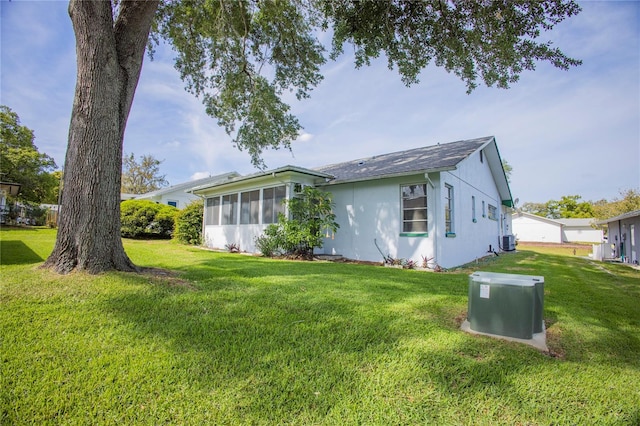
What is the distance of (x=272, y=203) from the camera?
1145cm

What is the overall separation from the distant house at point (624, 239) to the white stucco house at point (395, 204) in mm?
5462

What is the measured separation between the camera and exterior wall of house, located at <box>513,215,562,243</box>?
40.2m

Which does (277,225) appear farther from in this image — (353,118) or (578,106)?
(578,106)

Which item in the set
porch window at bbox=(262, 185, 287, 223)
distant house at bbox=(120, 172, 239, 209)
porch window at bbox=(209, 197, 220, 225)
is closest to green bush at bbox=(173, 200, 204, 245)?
porch window at bbox=(209, 197, 220, 225)

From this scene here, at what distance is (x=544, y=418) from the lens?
1.90 metres

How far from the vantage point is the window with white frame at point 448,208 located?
933 cm

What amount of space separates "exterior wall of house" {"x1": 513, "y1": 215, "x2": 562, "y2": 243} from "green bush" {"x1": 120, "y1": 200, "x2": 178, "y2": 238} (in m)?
41.1

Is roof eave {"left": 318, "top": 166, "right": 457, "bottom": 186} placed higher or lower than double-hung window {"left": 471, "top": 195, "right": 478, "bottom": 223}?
higher

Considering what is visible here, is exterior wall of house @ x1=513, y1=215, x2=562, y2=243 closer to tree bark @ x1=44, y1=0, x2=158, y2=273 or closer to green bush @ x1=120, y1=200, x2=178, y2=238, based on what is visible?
green bush @ x1=120, y1=200, x2=178, y2=238

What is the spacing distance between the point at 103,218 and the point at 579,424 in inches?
216

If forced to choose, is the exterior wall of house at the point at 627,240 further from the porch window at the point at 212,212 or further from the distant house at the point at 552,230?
the distant house at the point at 552,230

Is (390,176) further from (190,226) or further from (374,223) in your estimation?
(190,226)

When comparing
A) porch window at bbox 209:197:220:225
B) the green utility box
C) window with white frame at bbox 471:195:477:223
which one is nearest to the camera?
the green utility box

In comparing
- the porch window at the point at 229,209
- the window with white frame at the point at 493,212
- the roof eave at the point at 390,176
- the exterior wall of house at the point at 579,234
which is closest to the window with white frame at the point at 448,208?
the roof eave at the point at 390,176
